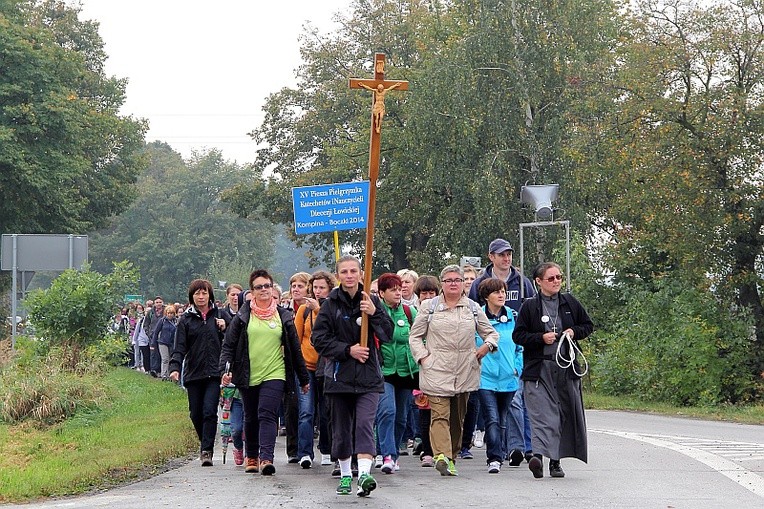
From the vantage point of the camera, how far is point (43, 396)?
721 inches

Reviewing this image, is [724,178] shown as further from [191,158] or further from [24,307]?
[191,158]

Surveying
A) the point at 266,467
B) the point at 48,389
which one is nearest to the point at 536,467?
the point at 266,467

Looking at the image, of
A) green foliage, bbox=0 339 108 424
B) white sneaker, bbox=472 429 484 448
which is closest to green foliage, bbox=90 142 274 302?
green foliage, bbox=0 339 108 424

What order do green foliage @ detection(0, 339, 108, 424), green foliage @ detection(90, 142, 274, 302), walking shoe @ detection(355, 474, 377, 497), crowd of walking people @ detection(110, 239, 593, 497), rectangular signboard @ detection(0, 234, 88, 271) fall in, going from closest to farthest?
walking shoe @ detection(355, 474, 377, 497)
crowd of walking people @ detection(110, 239, 593, 497)
green foliage @ detection(0, 339, 108, 424)
rectangular signboard @ detection(0, 234, 88, 271)
green foliage @ detection(90, 142, 274, 302)

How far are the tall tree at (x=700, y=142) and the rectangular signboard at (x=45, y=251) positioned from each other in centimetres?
1078

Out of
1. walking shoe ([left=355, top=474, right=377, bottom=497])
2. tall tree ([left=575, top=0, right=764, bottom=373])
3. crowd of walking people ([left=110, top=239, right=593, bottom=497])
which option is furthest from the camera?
tall tree ([left=575, top=0, right=764, bottom=373])

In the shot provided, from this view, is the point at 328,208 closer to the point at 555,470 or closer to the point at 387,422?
the point at 387,422

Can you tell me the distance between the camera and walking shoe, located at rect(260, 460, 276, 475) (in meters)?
11.6

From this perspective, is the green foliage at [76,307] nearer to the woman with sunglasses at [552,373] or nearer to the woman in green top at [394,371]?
the woman in green top at [394,371]

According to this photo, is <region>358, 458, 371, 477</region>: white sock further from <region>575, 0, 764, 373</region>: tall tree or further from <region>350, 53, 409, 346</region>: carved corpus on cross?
<region>575, 0, 764, 373</region>: tall tree

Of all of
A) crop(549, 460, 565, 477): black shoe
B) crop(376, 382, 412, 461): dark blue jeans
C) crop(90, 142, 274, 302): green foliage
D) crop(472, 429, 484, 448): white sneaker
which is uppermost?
crop(90, 142, 274, 302): green foliage

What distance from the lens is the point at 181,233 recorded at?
311 feet

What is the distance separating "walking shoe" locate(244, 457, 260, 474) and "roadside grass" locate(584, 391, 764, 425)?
32.2ft

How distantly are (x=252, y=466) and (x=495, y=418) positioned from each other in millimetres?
2223
